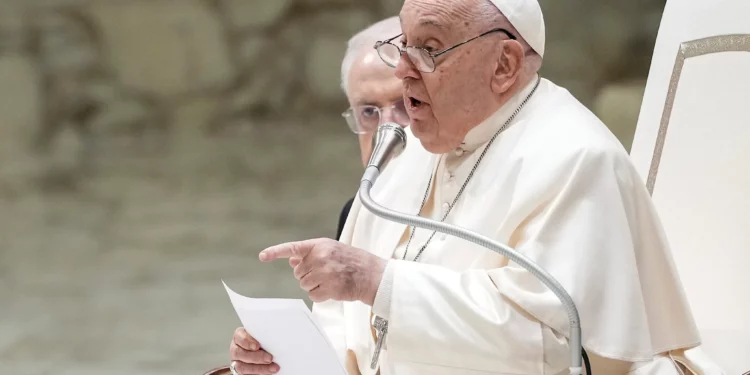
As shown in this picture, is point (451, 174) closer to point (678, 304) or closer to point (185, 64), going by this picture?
point (678, 304)

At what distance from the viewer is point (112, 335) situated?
5387 mm

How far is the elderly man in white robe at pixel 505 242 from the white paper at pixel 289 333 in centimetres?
5

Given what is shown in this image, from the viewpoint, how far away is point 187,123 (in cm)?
787

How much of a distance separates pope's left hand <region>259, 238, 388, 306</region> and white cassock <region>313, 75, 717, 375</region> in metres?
0.07

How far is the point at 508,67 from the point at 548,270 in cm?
49

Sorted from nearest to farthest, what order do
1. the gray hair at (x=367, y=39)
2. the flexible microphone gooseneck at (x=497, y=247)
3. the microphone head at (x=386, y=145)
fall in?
1. the flexible microphone gooseneck at (x=497, y=247)
2. the microphone head at (x=386, y=145)
3. the gray hair at (x=367, y=39)

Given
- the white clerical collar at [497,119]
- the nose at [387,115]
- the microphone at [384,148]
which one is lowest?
the microphone at [384,148]

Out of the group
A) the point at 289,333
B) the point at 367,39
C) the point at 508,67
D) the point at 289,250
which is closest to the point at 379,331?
the point at 289,333

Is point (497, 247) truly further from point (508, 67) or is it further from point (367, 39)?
point (367, 39)

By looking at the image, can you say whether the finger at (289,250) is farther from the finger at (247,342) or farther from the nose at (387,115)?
the nose at (387,115)

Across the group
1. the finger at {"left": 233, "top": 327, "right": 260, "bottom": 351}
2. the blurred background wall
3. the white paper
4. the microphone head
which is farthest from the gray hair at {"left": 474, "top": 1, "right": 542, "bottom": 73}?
the blurred background wall

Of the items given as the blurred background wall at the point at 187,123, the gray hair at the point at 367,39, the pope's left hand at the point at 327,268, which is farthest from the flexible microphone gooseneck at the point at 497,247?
the blurred background wall at the point at 187,123

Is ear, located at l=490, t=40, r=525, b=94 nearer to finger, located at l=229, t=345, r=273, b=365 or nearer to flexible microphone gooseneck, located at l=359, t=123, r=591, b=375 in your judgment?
flexible microphone gooseneck, located at l=359, t=123, r=591, b=375

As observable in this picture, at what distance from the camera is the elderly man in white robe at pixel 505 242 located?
182cm
